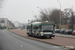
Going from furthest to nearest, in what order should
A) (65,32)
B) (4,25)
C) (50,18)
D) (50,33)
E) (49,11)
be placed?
(4,25)
(49,11)
(50,18)
(65,32)
(50,33)

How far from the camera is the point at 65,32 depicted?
4944cm

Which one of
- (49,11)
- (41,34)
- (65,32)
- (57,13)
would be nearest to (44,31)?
(41,34)

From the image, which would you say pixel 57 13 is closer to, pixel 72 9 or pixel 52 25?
pixel 72 9

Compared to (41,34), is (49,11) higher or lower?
higher

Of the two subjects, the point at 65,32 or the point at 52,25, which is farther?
the point at 65,32

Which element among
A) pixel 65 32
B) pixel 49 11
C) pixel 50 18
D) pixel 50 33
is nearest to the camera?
pixel 50 33

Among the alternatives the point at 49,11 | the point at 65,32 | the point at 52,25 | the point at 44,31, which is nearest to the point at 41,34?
the point at 44,31

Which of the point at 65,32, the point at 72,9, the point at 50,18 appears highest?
the point at 72,9

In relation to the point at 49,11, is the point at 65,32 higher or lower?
lower

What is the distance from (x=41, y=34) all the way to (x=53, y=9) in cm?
5556

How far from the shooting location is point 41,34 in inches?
1104

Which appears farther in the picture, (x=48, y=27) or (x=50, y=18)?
(x=50, y=18)

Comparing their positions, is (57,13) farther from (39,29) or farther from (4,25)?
(4,25)

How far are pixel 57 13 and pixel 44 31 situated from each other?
57310 millimetres
